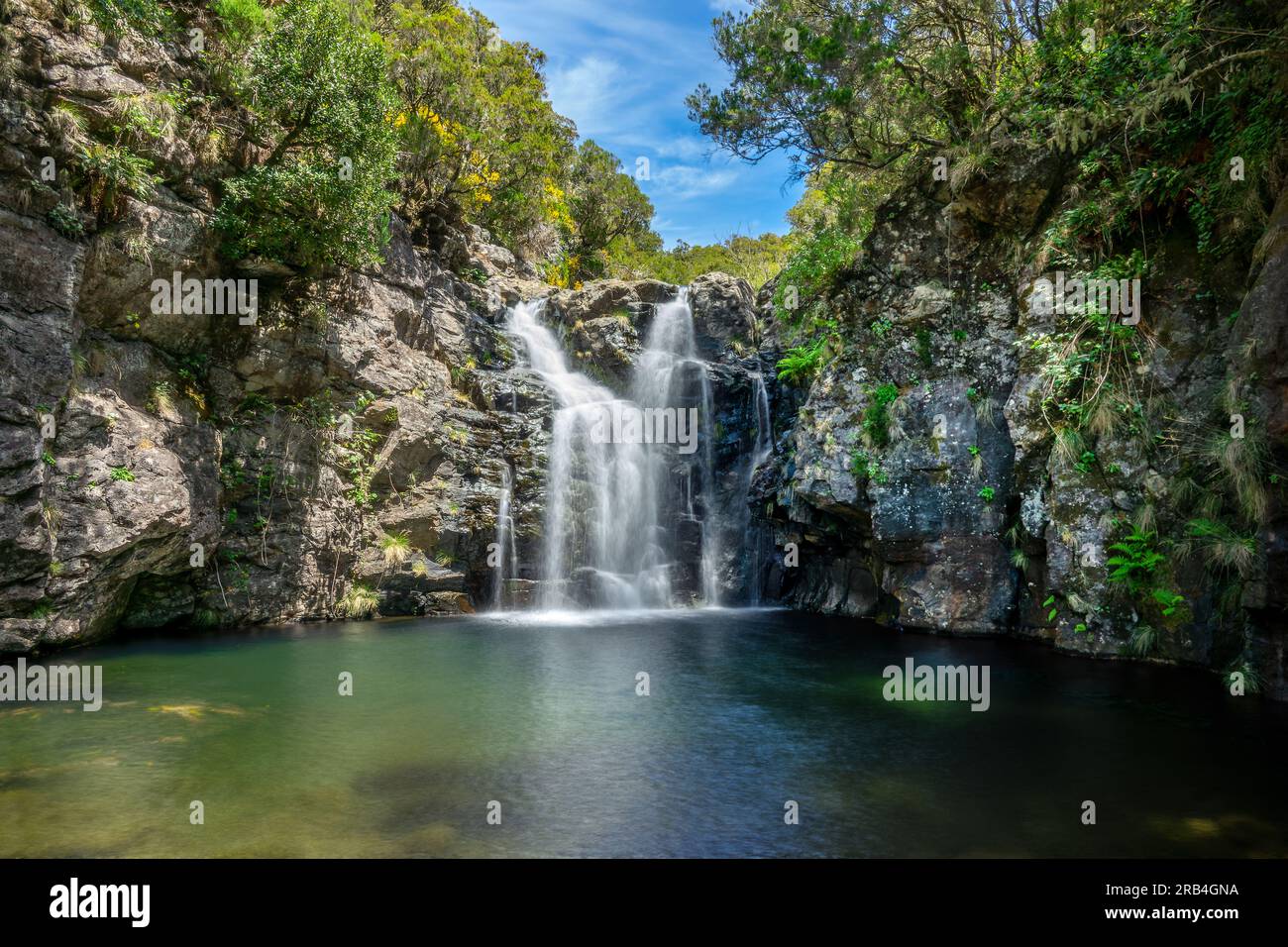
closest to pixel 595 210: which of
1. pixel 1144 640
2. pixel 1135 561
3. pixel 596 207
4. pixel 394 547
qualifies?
pixel 596 207

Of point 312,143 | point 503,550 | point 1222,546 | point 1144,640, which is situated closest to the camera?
point 1222,546

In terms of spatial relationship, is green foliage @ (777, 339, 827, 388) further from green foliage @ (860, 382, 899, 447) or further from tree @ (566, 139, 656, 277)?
tree @ (566, 139, 656, 277)

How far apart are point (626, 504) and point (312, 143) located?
383 inches

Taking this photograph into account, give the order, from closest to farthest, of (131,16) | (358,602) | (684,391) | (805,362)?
(131,16) < (358,602) < (805,362) < (684,391)

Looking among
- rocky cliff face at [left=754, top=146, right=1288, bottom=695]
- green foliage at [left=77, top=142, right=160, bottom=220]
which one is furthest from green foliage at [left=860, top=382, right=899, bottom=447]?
green foliage at [left=77, top=142, right=160, bottom=220]

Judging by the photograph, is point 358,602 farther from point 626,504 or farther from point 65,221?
point 65,221

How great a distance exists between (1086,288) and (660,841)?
33.4ft

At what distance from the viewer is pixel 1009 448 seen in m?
11.5

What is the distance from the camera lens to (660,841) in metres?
4.91

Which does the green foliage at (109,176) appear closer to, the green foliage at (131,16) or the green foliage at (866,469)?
the green foliage at (131,16)

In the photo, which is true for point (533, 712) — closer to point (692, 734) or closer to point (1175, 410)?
point (692, 734)

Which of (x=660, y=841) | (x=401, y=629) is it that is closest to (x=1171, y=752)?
(x=660, y=841)

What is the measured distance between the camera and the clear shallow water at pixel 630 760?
15.9 feet

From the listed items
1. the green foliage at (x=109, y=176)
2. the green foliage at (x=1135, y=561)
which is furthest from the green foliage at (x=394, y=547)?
the green foliage at (x=1135, y=561)
